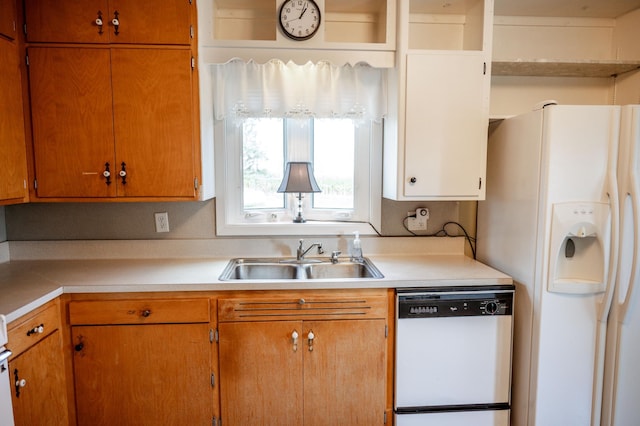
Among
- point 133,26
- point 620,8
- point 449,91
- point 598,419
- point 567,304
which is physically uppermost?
point 620,8

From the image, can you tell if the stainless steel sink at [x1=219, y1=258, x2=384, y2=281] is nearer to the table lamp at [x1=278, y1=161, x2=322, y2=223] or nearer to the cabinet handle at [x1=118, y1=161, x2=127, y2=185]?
the table lamp at [x1=278, y1=161, x2=322, y2=223]

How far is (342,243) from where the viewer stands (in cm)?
234

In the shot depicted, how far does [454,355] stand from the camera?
1.82m

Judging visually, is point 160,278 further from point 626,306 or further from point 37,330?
point 626,306

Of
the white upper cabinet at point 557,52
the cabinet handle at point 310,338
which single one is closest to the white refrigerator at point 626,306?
the white upper cabinet at point 557,52

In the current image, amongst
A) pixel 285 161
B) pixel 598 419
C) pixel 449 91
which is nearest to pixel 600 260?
pixel 598 419

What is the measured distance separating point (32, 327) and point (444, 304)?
5.81 ft

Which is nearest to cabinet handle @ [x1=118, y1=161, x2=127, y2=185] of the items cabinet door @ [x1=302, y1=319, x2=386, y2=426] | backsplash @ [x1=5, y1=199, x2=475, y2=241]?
backsplash @ [x1=5, y1=199, x2=475, y2=241]

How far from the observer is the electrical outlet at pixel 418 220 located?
2.35 m

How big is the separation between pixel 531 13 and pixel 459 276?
1.63 m

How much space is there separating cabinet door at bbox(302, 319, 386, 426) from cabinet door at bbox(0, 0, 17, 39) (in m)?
1.93

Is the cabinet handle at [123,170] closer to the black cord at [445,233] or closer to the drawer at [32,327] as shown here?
the drawer at [32,327]

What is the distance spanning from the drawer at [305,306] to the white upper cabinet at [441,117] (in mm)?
591

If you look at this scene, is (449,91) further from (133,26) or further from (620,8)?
(133,26)
